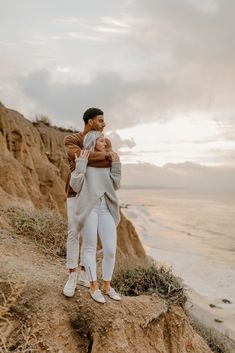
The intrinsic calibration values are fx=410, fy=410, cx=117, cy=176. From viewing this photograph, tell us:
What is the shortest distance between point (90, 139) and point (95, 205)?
2.33 ft

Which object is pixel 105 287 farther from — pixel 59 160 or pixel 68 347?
pixel 59 160

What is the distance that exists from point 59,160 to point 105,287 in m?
17.9

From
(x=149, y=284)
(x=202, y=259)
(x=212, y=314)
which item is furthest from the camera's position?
(x=202, y=259)

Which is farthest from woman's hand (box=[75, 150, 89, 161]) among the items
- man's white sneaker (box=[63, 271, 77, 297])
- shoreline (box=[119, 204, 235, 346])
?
shoreline (box=[119, 204, 235, 346])

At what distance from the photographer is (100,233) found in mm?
4387

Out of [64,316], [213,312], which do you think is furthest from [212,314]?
[64,316]

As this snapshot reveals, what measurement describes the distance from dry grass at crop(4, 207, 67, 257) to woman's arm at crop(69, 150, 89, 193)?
2.64 m

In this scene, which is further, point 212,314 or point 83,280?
point 212,314

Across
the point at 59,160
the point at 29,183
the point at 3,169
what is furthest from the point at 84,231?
the point at 59,160

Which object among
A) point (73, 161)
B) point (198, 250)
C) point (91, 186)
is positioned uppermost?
point (73, 161)

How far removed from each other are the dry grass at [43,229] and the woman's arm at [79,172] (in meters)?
2.64

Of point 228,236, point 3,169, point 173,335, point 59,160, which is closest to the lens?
point 173,335

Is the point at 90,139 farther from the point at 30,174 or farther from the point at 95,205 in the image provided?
the point at 30,174

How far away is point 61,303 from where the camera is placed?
171 inches
